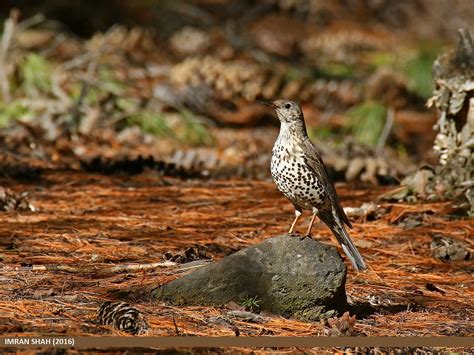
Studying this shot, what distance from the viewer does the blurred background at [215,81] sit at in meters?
8.15

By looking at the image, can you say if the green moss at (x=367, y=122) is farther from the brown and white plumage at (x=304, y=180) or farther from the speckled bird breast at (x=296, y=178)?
the speckled bird breast at (x=296, y=178)

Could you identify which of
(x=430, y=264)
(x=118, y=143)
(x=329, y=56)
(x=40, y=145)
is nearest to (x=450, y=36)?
(x=329, y=56)

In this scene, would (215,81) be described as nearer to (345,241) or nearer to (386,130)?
(386,130)

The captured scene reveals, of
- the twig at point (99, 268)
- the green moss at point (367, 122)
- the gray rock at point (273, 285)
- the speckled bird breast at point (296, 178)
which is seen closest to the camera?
the gray rock at point (273, 285)

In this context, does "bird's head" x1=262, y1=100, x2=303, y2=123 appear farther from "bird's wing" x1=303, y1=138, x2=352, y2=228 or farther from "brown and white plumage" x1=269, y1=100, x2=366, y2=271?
"bird's wing" x1=303, y1=138, x2=352, y2=228

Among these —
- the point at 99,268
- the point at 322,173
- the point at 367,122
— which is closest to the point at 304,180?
the point at 322,173

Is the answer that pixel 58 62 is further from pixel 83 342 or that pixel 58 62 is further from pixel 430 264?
pixel 83 342

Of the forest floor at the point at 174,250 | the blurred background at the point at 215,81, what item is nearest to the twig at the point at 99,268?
the forest floor at the point at 174,250

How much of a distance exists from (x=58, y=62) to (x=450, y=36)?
6.96 m

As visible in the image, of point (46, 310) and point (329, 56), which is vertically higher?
point (329, 56)

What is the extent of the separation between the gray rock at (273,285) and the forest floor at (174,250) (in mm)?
64

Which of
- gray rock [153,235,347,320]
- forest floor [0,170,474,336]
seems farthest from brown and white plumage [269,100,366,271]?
gray rock [153,235,347,320]

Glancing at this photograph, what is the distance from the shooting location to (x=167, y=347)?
3.61 m

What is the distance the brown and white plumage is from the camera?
4.80 meters
